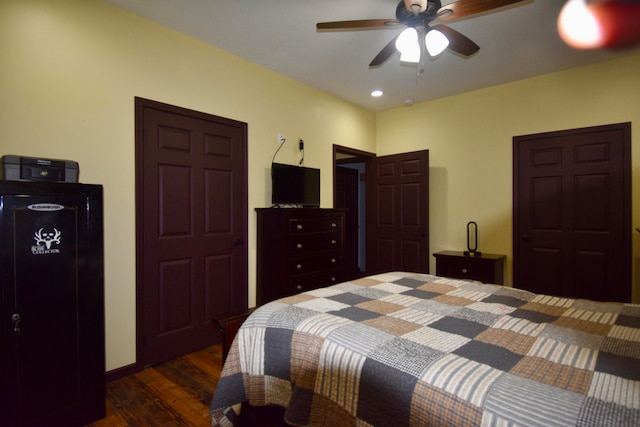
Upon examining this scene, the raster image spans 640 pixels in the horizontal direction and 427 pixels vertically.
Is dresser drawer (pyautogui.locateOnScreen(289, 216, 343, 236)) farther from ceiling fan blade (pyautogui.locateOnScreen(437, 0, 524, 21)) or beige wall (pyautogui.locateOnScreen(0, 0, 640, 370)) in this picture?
ceiling fan blade (pyautogui.locateOnScreen(437, 0, 524, 21))

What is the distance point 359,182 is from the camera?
6.34 metres

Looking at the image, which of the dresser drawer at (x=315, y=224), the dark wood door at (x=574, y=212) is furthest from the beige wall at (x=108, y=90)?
the dark wood door at (x=574, y=212)

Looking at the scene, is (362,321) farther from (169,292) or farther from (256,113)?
(256,113)

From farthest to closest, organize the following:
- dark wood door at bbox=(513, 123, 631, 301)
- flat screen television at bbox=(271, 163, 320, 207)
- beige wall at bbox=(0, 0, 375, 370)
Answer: flat screen television at bbox=(271, 163, 320, 207) → dark wood door at bbox=(513, 123, 631, 301) → beige wall at bbox=(0, 0, 375, 370)

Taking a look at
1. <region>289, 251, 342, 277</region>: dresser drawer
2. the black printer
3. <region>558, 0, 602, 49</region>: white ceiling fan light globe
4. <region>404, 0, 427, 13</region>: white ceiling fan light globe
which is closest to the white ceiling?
<region>404, 0, 427, 13</region>: white ceiling fan light globe

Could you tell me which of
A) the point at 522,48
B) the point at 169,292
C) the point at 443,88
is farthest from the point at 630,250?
the point at 169,292

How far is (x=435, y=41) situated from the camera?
2229 millimetres

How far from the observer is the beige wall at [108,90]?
6.72 feet

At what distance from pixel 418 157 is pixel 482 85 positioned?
1.08 m

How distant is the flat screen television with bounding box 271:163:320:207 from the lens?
342 cm

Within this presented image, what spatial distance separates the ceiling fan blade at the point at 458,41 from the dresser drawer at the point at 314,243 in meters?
1.99

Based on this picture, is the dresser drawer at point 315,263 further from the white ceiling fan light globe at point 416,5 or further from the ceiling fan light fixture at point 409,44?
the white ceiling fan light globe at point 416,5

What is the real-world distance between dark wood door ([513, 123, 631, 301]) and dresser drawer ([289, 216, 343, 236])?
2.06m

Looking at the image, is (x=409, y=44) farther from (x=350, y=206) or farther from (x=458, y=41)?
(x=350, y=206)
